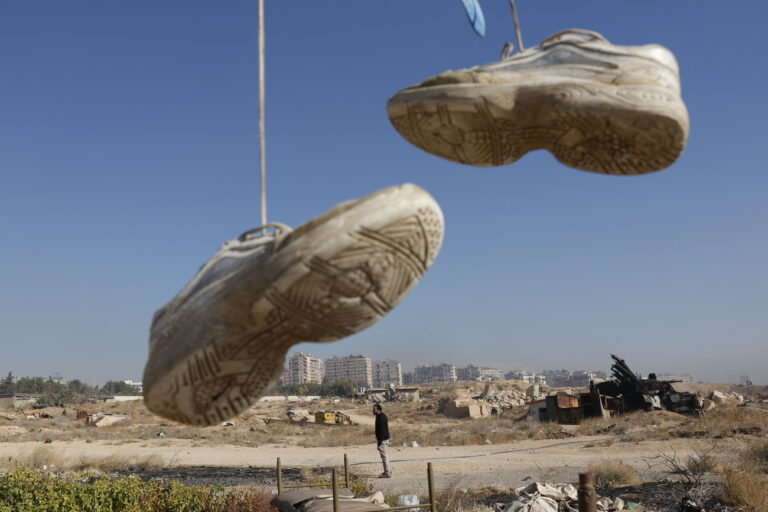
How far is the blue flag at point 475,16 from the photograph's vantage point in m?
2.03

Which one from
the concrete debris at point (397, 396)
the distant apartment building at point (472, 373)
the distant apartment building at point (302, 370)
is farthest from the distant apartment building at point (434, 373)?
the concrete debris at point (397, 396)

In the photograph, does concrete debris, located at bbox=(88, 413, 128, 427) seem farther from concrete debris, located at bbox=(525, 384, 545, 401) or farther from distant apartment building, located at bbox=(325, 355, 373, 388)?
distant apartment building, located at bbox=(325, 355, 373, 388)

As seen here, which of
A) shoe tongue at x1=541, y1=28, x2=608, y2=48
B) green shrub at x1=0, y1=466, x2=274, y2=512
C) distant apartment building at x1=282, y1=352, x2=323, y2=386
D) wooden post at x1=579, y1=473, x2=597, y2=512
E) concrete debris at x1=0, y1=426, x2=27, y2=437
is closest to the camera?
shoe tongue at x1=541, y1=28, x2=608, y2=48

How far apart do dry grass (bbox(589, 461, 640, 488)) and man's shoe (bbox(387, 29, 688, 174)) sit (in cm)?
1018

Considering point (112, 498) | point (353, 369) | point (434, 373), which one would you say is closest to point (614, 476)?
point (112, 498)

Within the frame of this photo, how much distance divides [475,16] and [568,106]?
86 cm

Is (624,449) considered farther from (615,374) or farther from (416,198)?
(416,198)

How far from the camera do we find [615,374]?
880 inches

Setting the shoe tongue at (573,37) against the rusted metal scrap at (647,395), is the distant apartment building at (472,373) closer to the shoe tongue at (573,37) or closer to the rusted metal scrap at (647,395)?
the rusted metal scrap at (647,395)

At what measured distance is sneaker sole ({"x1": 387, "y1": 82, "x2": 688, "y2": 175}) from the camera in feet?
4.41

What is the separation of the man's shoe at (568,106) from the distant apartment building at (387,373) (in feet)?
503

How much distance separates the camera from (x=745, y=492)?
8094 millimetres

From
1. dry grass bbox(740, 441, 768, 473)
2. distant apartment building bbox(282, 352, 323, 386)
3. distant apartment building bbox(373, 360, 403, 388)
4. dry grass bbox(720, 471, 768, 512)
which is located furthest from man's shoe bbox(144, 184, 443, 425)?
distant apartment building bbox(373, 360, 403, 388)

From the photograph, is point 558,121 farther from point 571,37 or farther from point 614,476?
point 614,476
